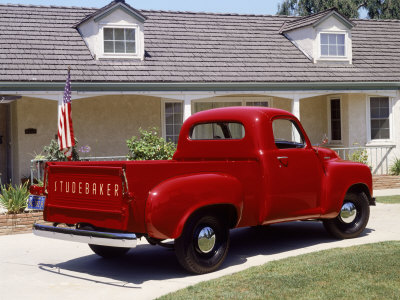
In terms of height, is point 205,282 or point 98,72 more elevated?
point 98,72

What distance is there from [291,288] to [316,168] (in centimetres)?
275

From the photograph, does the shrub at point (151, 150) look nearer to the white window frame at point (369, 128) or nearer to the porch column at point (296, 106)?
the porch column at point (296, 106)

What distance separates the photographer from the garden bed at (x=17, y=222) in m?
10.3

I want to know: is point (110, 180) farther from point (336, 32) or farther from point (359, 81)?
point (336, 32)

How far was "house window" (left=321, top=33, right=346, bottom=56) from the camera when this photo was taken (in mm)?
18500

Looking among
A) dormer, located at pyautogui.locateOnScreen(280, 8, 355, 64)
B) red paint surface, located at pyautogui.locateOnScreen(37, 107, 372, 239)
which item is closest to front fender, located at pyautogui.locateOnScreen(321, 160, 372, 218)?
red paint surface, located at pyautogui.locateOnScreen(37, 107, 372, 239)

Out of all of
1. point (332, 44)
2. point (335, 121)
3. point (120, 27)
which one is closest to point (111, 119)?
point (120, 27)

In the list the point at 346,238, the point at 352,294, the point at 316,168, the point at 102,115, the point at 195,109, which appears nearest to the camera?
the point at 352,294

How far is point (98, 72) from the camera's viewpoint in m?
15.3

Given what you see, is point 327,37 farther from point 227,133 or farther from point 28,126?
point 227,133

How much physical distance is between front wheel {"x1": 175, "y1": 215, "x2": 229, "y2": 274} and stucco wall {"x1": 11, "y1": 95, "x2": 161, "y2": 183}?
9049 millimetres

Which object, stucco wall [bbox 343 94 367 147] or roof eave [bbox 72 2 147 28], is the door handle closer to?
roof eave [bbox 72 2 147 28]

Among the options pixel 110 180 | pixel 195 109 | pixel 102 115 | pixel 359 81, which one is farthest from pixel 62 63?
pixel 110 180

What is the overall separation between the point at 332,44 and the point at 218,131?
11.0 meters
